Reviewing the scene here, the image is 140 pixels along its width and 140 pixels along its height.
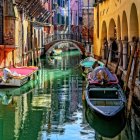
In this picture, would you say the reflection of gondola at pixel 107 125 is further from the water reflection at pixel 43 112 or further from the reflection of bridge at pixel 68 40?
the reflection of bridge at pixel 68 40

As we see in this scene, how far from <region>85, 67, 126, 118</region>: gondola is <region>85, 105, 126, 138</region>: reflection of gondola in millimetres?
309

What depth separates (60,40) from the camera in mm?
43875

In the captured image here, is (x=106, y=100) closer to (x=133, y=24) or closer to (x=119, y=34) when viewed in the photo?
(x=133, y=24)

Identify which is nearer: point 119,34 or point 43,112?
point 43,112

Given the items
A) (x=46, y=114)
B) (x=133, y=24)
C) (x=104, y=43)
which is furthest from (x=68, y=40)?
(x=46, y=114)

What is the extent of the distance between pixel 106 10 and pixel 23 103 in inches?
561

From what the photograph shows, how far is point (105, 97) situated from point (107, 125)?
230cm

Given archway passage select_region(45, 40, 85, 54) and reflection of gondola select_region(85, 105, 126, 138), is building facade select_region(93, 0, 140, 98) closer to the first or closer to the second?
reflection of gondola select_region(85, 105, 126, 138)

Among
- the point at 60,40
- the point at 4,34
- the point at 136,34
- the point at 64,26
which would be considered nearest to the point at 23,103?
the point at 136,34

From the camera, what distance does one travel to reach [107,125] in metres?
13.3

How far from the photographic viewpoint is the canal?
40.1ft

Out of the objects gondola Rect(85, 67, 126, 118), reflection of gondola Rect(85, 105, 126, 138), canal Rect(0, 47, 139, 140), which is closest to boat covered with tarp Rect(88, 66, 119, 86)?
gondola Rect(85, 67, 126, 118)

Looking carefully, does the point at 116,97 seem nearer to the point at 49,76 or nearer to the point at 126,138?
the point at 126,138

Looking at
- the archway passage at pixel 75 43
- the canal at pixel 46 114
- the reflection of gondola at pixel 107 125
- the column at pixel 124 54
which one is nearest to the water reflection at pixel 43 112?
the canal at pixel 46 114
